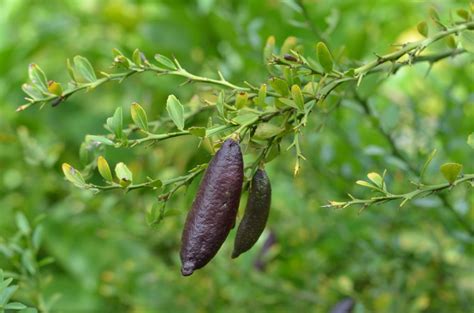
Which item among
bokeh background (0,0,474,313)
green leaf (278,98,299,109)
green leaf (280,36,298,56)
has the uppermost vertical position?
green leaf (278,98,299,109)

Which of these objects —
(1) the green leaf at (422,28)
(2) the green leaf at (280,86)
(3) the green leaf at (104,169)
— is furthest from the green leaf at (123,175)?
(1) the green leaf at (422,28)

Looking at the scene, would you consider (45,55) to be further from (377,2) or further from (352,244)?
(352,244)

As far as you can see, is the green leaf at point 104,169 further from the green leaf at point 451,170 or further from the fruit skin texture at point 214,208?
the green leaf at point 451,170

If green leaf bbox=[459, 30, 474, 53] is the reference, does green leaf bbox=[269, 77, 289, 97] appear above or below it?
below

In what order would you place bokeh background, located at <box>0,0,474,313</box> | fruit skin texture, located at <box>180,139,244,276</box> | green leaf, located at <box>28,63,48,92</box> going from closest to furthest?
fruit skin texture, located at <box>180,139,244,276</box>
green leaf, located at <box>28,63,48,92</box>
bokeh background, located at <box>0,0,474,313</box>

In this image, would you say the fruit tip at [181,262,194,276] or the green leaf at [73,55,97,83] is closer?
the fruit tip at [181,262,194,276]

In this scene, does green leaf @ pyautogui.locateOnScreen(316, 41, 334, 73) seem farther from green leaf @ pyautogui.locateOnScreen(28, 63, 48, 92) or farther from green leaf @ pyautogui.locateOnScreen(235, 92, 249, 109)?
green leaf @ pyautogui.locateOnScreen(28, 63, 48, 92)

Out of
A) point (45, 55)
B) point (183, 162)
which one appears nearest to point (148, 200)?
point (183, 162)

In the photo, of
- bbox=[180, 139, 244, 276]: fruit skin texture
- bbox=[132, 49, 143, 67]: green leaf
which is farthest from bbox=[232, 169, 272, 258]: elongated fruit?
bbox=[132, 49, 143, 67]: green leaf
